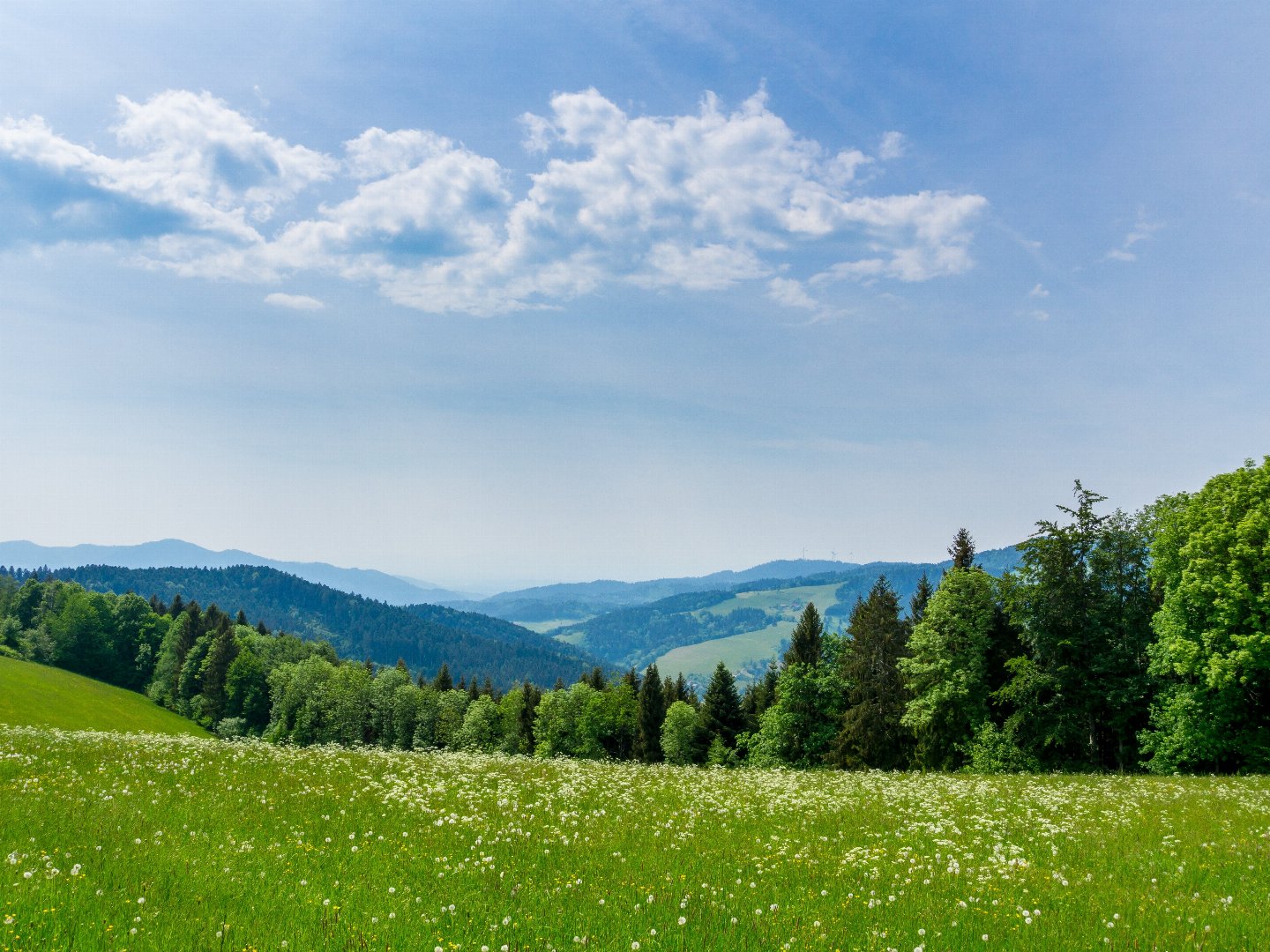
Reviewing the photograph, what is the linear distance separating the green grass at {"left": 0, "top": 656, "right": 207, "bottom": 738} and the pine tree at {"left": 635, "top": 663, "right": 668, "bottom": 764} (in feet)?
171

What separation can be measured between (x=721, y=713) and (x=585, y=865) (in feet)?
234

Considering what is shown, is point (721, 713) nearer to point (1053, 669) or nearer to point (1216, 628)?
point (1053, 669)

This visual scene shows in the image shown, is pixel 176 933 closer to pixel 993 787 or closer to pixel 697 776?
pixel 697 776

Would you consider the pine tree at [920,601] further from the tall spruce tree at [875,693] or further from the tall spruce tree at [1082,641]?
the tall spruce tree at [1082,641]

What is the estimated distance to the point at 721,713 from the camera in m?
78.6

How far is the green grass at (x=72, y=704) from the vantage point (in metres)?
85.5

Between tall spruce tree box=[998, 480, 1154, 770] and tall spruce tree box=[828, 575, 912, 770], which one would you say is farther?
tall spruce tree box=[828, 575, 912, 770]

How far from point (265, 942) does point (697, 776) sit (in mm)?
16973

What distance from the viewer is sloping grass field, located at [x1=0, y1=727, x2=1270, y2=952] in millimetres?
8156

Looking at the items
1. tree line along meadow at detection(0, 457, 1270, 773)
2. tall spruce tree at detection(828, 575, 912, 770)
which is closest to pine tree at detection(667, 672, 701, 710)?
tree line along meadow at detection(0, 457, 1270, 773)

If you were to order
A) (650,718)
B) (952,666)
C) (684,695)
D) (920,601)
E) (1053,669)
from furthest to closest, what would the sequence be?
(684,695) < (650,718) < (920,601) < (952,666) < (1053,669)

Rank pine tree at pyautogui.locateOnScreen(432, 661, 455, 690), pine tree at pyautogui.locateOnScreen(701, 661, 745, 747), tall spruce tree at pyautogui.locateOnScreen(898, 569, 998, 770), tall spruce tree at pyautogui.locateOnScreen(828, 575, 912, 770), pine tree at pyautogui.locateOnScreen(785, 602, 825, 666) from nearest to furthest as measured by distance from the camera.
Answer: tall spruce tree at pyautogui.locateOnScreen(898, 569, 998, 770), tall spruce tree at pyautogui.locateOnScreen(828, 575, 912, 770), pine tree at pyautogui.locateOnScreen(785, 602, 825, 666), pine tree at pyautogui.locateOnScreen(701, 661, 745, 747), pine tree at pyautogui.locateOnScreen(432, 661, 455, 690)

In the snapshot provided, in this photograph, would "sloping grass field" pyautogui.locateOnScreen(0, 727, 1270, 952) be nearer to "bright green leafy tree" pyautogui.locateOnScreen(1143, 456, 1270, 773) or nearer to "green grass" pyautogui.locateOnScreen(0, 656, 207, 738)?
"bright green leafy tree" pyautogui.locateOnScreen(1143, 456, 1270, 773)

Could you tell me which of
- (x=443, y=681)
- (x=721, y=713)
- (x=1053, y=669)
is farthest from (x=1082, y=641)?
(x=443, y=681)
